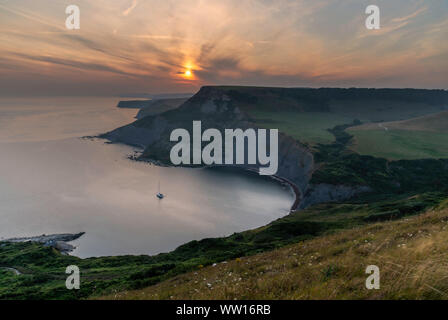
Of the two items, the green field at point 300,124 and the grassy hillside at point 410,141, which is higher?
the green field at point 300,124

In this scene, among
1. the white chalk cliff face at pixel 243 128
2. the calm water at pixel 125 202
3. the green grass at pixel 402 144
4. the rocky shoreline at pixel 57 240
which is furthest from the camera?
the green grass at pixel 402 144

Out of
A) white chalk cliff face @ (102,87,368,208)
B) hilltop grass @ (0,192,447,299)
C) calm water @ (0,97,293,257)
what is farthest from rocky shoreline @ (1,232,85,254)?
white chalk cliff face @ (102,87,368,208)

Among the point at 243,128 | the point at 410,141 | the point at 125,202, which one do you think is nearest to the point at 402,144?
the point at 410,141

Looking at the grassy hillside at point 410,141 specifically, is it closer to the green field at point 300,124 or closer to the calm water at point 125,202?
the green field at point 300,124

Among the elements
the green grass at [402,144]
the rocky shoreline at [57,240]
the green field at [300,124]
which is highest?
the green field at [300,124]

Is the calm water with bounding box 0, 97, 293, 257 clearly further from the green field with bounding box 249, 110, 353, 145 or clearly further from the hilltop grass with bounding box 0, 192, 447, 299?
the green field with bounding box 249, 110, 353, 145

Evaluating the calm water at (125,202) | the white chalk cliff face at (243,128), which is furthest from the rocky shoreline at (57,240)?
the white chalk cliff face at (243,128)

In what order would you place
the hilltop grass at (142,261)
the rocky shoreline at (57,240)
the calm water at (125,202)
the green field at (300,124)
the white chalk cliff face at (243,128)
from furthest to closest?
the green field at (300,124)
the white chalk cliff face at (243,128)
the calm water at (125,202)
the rocky shoreline at (57,240)
the hilltop grass at (142,261)
